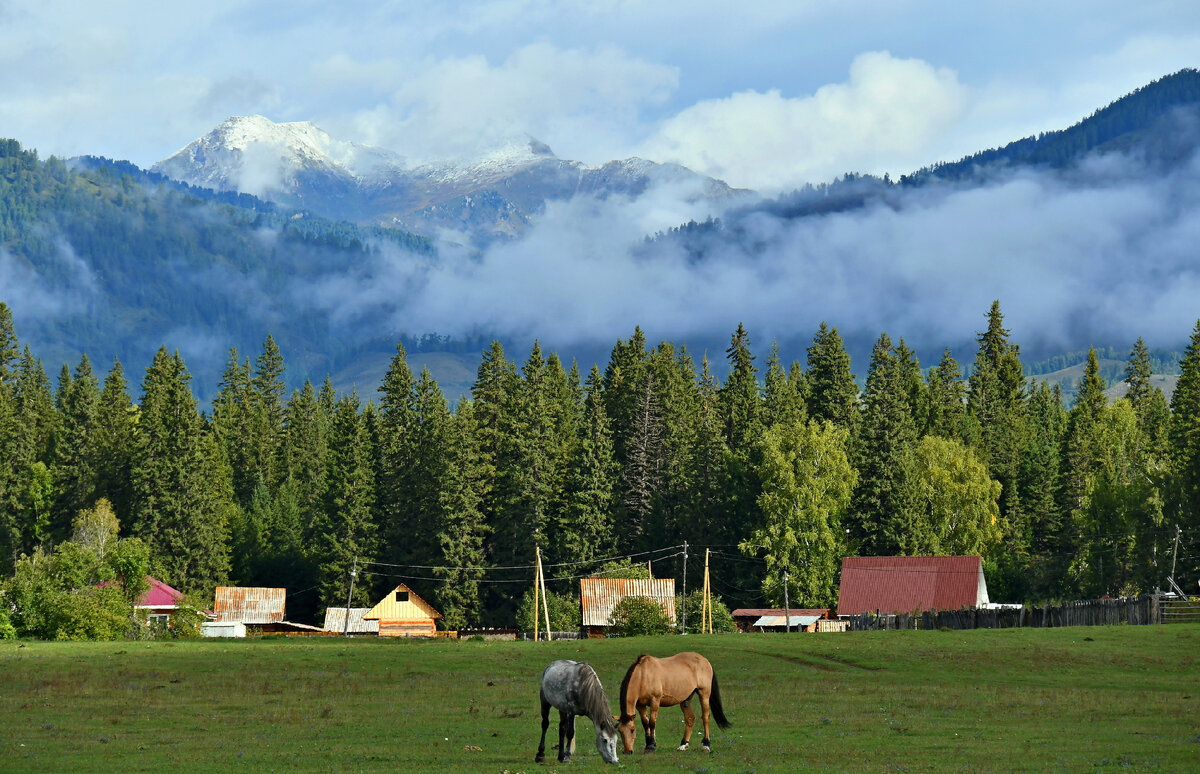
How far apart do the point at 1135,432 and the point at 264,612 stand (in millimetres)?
85820

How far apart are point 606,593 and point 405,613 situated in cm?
2141

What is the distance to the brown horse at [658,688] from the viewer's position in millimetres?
27422

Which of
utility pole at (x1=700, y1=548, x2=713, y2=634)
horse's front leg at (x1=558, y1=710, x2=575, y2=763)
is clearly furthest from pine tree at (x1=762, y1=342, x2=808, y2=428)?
horse's front leg at (x1=558, y1=710, x2=575, y2=763)

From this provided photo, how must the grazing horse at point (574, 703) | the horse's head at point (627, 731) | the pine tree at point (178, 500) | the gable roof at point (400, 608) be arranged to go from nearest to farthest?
the grazing horse at point (574, 703)
the horse's head at point (627, 731)
the gable roof at point (400, 608)
the pine tree at point (178, 500)

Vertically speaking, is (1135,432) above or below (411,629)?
above

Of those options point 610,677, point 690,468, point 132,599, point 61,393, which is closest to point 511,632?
point 690,468

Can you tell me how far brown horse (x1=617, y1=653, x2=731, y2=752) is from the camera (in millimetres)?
27422

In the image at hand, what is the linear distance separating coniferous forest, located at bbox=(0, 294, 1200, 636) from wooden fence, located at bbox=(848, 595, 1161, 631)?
24959 mm

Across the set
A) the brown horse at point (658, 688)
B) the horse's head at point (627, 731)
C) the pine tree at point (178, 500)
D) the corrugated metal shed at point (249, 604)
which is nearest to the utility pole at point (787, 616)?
the corrugated metal shed at point (249, 604)

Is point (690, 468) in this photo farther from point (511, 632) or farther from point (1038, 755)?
point (1038, 755)

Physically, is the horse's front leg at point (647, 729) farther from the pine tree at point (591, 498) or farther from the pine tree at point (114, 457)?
the pine tree at point (114, 457)

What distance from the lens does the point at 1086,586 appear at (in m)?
105

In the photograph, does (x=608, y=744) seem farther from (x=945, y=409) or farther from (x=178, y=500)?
(x=945, y=409)

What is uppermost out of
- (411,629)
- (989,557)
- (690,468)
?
(690,468)
